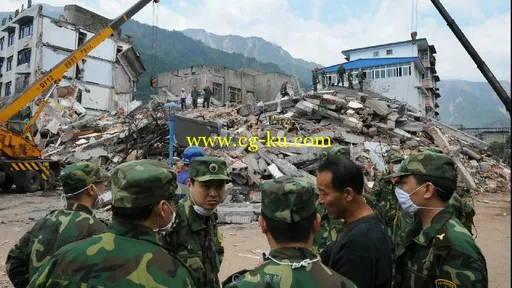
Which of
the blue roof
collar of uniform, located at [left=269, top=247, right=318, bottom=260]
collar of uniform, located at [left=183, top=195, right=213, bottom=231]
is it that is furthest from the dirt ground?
the blue roof

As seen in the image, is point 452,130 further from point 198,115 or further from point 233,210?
point 233,210

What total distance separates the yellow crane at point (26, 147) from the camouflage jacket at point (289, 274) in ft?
42.4

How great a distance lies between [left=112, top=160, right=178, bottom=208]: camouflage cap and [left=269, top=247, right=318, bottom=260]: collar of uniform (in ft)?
1.87

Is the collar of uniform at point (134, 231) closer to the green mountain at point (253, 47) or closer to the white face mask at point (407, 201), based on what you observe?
the white face mask at point (407, 201)

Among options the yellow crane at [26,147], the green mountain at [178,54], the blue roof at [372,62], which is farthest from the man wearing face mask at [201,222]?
the green mountain at [178,54]

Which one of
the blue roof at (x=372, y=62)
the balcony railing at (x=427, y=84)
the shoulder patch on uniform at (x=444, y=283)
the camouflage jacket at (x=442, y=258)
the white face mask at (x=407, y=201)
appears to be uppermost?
the blue roof at (x=372, y=62)

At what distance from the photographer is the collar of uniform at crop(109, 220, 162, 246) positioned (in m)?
1.52

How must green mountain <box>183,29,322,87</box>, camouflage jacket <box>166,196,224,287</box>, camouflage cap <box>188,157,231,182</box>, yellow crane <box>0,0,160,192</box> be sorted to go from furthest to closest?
green mountain <box>183,29,322,87</box> → yellow crane <box>0,0,160,192</box> → camouflage cap <box>188,157,231,182</box> → camouflage jacket <box>166,196,224,287</box>

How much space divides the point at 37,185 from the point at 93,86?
1820cm

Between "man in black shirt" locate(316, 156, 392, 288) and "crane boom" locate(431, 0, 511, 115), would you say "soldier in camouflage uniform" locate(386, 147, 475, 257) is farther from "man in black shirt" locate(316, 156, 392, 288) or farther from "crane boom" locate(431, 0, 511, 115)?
"crane boom" locate(431, 0, 511, 115)

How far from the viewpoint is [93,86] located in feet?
94.8

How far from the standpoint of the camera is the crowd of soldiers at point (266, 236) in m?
1.41

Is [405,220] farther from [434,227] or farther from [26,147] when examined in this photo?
[26,147]

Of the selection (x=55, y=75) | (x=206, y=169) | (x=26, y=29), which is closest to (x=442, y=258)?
(x=206, y=169)
